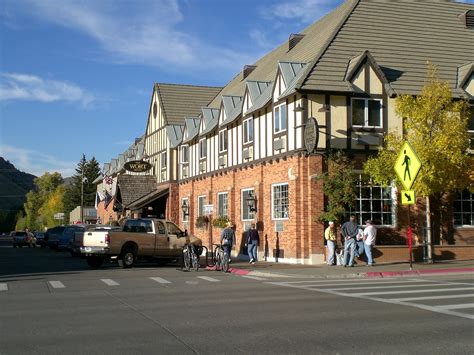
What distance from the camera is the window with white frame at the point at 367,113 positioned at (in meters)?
24.9

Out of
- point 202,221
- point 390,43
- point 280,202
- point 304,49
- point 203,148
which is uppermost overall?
point 304,49

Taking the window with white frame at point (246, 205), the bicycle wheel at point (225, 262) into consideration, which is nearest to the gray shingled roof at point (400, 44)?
the bicycle wheel at point (225, 262)

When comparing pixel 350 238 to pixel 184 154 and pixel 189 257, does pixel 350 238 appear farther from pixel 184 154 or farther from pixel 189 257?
pixel 184 154

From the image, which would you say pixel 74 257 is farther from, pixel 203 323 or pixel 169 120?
pixel 203 323

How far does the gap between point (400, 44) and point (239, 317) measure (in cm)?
2043

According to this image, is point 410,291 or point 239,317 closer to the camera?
point 239,317

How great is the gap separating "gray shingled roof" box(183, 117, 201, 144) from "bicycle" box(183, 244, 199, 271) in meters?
17.0

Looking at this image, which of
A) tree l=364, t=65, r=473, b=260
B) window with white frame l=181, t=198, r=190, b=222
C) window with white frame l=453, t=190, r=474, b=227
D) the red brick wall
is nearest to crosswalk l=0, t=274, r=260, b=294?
the red brick wall

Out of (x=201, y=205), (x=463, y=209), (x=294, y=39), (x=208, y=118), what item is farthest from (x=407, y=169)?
(x=201, y=205)

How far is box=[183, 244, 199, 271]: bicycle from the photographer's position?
2314 centimetres

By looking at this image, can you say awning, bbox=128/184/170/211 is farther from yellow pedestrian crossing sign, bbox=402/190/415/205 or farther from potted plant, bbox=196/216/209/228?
yellow pedestrian crossing sign, bbox=402/190/415/205

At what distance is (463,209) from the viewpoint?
1036 inches

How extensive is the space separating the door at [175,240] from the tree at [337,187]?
247 inches

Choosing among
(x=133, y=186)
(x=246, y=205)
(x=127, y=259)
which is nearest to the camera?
(x=127, y=259)
